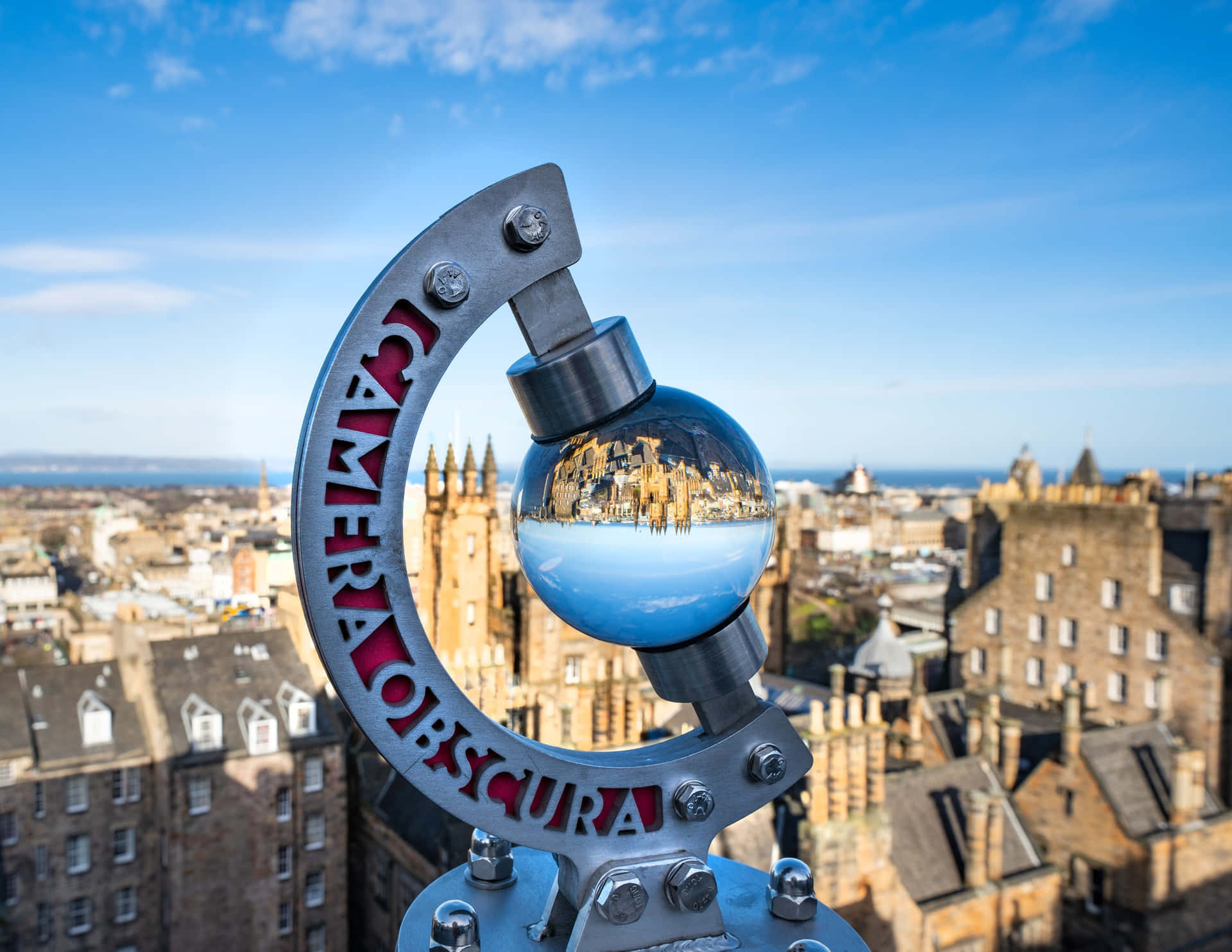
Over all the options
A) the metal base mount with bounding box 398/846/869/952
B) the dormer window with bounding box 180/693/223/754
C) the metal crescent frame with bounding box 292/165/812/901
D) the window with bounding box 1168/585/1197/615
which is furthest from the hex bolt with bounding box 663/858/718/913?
the window with bounding box 1168/585/1197/615

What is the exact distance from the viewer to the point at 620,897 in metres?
4.20

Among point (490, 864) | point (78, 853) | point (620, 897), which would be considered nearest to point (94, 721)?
point (78, 853)

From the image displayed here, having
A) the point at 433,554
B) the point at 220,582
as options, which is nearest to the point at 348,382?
the point at 433,554

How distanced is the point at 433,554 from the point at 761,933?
102 ft

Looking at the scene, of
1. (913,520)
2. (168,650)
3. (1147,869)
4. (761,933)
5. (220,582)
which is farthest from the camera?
(913,520)

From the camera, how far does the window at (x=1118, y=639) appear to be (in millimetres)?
42344

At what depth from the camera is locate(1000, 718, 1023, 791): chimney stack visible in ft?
103

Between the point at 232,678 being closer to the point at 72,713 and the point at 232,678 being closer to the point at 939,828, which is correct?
the point at 72,713

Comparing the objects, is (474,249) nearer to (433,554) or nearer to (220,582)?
(433,554)

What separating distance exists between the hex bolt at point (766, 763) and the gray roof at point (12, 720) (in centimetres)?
3179

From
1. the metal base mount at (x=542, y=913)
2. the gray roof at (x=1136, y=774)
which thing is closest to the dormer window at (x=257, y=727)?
the gray roof at (x=1136, y=774)

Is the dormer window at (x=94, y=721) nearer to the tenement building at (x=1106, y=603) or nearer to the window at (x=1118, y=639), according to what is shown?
the tenement building at (x=1106, y=603)

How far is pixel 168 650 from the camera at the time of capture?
32.8m

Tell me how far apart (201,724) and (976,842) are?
79.8ft
